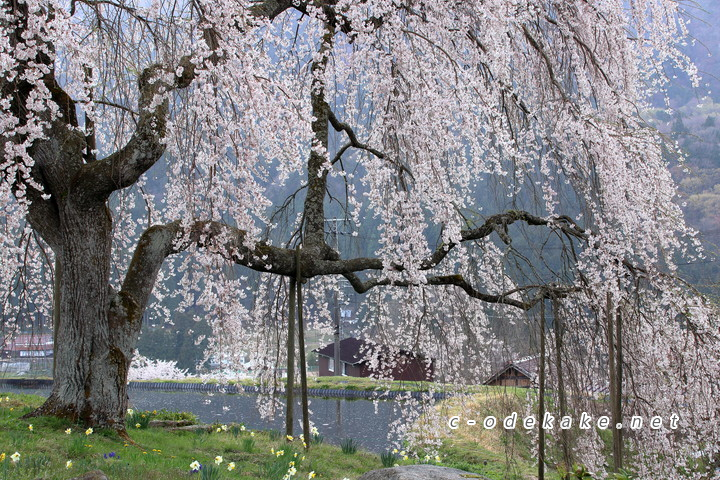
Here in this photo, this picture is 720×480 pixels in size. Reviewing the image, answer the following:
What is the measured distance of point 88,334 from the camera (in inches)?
191

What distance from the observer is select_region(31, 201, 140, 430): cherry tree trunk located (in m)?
4.82

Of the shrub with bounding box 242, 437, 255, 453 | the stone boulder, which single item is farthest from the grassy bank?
the stone boulder

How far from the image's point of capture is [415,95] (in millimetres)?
4984

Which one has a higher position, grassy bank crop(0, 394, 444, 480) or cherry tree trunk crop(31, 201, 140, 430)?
cherry tree trunk crop(31, 201, 140, 430)

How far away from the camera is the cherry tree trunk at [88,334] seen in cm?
482

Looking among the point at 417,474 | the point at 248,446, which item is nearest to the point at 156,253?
the point at 248,446

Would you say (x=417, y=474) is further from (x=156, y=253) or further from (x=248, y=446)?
(x=248, y=446)

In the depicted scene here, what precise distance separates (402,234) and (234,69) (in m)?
2.19

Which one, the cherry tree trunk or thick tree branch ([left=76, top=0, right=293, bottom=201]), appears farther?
the cherry tree trunk

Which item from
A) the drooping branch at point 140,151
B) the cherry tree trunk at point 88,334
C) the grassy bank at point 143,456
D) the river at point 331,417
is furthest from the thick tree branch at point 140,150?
the river at point 331,417

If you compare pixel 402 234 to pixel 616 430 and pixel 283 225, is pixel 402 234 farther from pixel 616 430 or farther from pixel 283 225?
pixel 616 430

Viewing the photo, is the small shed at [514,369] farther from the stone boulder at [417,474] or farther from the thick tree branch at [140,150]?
the thick tree branch at [140,150]

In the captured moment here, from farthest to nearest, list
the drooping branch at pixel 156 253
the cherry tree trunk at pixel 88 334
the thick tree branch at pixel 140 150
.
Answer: the drooping branch at pixel 156 253 < the cherry tree trunk at pixel 88 334 < the thick tree branch at pixel 140 150

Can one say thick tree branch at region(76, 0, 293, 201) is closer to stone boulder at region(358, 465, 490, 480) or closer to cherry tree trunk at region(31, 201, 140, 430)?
cherry tree trunk at region(31, 201, 140, 430)
